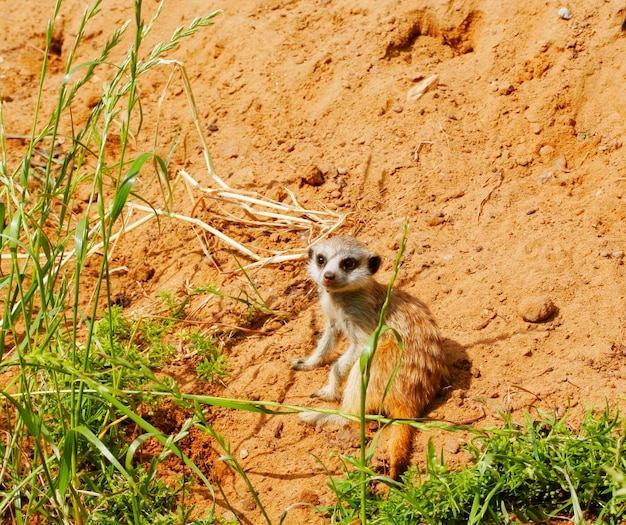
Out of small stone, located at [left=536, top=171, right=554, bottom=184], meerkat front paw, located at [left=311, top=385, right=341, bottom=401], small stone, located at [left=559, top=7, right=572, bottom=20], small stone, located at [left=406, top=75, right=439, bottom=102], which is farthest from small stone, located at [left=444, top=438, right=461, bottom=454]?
small stone, located at [left=559, top=7, right=572, bottom=20]

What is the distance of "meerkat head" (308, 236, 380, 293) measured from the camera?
11.4 ft

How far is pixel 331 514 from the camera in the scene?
2795mm

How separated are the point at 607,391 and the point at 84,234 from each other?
7.05 feet

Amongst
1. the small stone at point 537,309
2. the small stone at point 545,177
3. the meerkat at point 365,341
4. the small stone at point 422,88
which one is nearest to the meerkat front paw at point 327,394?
the meerkat at point 365,341

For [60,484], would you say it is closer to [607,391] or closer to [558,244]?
[607,391]

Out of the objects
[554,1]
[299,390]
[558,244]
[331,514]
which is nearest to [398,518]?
[331,514]

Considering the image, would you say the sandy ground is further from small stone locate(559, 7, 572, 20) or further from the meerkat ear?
the meerkat ear

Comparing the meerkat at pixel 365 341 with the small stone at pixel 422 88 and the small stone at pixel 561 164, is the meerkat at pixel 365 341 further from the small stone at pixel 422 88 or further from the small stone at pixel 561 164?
the small stone at pixel 422 88

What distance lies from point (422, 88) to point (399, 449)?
263cm

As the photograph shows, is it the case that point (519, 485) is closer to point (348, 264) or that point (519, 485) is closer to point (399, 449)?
point (399, 449)

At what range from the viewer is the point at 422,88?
15.6ft

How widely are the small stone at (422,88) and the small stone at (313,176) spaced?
806 mm

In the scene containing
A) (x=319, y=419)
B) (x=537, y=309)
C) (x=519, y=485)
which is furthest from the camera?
(x=537, y=309)

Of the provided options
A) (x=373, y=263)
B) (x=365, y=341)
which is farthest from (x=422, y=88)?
(x=365, y=341)
